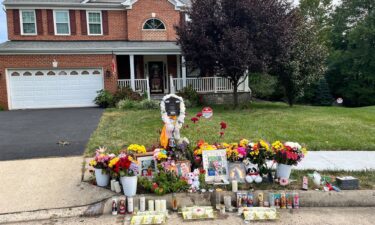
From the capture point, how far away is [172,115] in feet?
15.6

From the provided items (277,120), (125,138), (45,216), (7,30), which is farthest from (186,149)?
(7,30)

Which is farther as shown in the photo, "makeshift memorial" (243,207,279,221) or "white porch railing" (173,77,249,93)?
"white porch railing" (173,77,249,93)

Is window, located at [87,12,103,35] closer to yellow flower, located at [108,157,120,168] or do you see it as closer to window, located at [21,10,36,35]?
window, located at [21,10,36,35]

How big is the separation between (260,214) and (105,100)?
1255cm

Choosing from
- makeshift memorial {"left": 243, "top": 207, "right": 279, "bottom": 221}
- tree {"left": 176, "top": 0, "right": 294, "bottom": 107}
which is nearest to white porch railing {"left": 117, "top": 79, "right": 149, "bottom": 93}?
tree {"left": 176, "top": 0, "right": 294, "bottom": 107}

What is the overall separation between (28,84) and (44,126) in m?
6.88

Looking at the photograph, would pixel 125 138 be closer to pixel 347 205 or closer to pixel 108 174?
pixel 108 174

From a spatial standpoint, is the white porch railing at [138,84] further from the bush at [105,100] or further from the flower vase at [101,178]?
the flower vase at [101,178]

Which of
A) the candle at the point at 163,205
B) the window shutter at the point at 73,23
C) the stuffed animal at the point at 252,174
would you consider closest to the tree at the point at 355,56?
the window shutter at the point at 73,23

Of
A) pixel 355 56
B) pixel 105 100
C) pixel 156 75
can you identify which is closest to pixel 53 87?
pixel 105 100

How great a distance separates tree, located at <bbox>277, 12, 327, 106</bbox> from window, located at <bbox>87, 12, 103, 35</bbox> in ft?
35.8

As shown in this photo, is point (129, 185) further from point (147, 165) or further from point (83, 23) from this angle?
point (83, 23)

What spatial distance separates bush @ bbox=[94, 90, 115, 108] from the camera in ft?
49.4

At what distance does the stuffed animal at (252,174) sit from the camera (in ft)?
14.4
